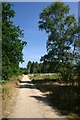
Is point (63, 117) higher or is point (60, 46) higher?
point (60, 46)

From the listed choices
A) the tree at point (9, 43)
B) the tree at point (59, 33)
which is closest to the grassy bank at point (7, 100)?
the tree at point (9, 43)

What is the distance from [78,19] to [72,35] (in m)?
2.55

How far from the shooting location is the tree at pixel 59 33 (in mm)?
39719

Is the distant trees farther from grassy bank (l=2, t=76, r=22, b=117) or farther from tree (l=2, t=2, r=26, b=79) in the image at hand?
grassy bank (l=2, t=76, r=22, b=117)

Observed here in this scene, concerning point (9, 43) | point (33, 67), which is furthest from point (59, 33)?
point (33, 67)

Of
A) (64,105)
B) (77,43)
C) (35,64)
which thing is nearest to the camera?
(64,105)

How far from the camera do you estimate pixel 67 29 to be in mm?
40562

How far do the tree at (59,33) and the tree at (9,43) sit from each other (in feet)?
26.9

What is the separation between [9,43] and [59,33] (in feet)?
38.8

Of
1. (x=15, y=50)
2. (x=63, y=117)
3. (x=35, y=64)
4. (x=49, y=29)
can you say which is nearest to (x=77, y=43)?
(x=49, y=29)

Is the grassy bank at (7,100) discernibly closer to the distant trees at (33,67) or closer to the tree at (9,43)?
the tree at (9,43)

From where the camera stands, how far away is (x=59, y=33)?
40.3 m

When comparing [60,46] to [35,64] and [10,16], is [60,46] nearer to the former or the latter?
[10,16]

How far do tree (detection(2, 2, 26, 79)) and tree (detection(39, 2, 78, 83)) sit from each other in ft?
26.9
